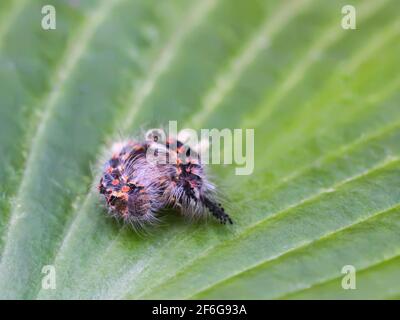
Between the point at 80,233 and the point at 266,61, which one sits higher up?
the point at 266,61

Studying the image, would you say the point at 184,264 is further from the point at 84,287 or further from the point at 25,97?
the point at 25,97

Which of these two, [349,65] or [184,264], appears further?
[349,65]
